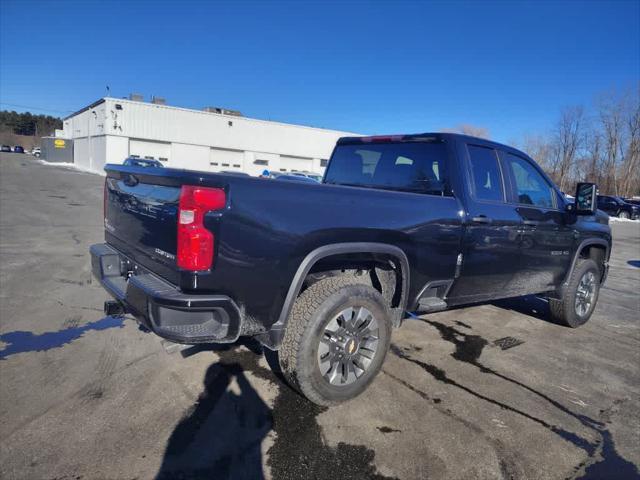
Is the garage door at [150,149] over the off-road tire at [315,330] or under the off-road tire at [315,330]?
over

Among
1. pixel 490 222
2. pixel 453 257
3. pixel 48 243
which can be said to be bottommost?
pixel 48 243

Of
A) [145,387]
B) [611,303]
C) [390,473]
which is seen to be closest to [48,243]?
[145,387]

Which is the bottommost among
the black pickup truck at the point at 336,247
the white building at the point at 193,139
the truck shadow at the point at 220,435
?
the truck shadow at the point at 220,435

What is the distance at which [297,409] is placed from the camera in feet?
9.92

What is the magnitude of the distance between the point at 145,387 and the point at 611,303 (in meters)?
6.96

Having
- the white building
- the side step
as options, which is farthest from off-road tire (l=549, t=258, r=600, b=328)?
the white building

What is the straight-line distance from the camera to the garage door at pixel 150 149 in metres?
37.8

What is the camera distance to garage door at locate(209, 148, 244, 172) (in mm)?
42000

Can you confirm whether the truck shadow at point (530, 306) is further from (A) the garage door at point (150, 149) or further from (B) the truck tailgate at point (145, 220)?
(A) the garage door at point (150, 149)

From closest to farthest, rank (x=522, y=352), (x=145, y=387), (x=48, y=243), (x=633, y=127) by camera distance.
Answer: (x=145, y=387), (x=522, y=352), (x=48, y=243), (x=633, y=127)

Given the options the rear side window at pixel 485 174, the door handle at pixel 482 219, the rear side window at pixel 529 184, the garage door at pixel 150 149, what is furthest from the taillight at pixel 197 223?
the garage door at pixel 150 149

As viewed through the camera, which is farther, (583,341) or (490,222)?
(583,341)

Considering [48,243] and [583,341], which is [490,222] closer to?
[583,341]

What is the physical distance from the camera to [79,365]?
3.50m
